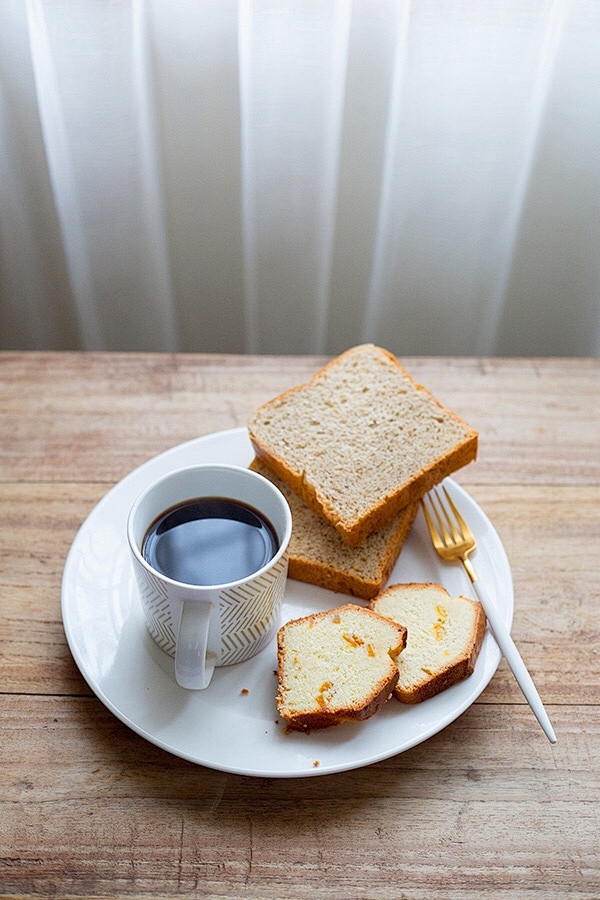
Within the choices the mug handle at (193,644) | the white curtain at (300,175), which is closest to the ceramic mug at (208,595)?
the mug handle at (193,644)

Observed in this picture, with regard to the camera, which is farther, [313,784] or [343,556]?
[343,556]

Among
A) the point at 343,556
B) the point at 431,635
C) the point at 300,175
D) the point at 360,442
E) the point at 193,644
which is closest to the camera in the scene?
the point at 193,644

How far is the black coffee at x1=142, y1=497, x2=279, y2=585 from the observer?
0.83 metres

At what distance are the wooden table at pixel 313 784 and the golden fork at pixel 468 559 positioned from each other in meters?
0.06

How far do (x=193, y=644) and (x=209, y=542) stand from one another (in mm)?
145

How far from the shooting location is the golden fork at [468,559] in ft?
2.59

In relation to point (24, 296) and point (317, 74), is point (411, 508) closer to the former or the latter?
point (317, 74)

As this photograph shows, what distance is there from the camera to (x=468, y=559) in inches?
37.3

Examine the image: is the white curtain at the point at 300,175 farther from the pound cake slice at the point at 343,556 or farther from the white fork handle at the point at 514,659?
the white fork handle at the point at 514,659

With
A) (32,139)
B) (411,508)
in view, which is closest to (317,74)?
(32,139)

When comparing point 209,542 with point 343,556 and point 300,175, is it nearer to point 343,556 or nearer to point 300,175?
point 343,556

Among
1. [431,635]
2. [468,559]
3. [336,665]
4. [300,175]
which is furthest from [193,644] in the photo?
[300,175]

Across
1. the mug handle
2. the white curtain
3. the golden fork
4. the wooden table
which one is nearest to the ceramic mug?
the mug handle

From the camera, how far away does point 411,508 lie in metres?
1.02
